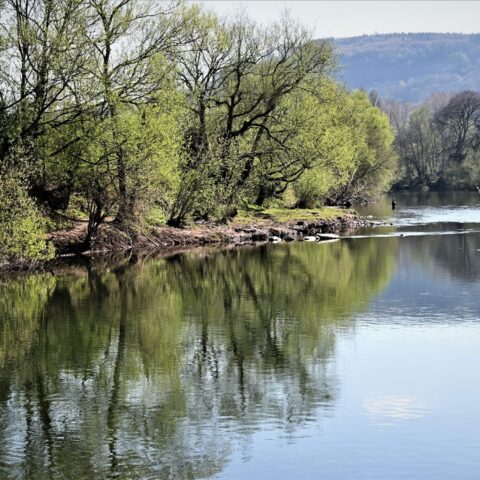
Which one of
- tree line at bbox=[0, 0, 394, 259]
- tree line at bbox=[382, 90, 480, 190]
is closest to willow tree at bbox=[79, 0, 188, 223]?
tree line at bbox=[0, 0, 394, 259]

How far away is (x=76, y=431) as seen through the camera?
17125 millimetres

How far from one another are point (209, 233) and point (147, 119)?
10539mm

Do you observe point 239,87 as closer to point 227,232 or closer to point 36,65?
point 227,232

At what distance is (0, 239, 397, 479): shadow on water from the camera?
53.1 ft

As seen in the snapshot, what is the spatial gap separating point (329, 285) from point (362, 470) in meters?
23.1

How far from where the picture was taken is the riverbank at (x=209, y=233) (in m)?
49.2

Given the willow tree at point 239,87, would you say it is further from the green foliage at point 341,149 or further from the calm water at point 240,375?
the calm water at point 240,375

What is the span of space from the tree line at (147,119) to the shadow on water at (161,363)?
293 inches

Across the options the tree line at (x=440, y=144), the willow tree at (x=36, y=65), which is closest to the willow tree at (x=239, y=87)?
the willow tree at (x=36, y=65)

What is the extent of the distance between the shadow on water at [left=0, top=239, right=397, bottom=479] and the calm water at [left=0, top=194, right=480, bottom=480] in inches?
2.3

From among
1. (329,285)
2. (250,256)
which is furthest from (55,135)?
(329,285)

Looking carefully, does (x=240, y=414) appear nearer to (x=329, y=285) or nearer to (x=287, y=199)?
(x=329, y=285)

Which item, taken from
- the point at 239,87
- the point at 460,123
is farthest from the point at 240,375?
the point at 460,123

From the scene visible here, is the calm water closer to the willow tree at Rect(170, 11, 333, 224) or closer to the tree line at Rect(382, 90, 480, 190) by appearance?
the willow tree at Rect(170, 11, 333, 224)
